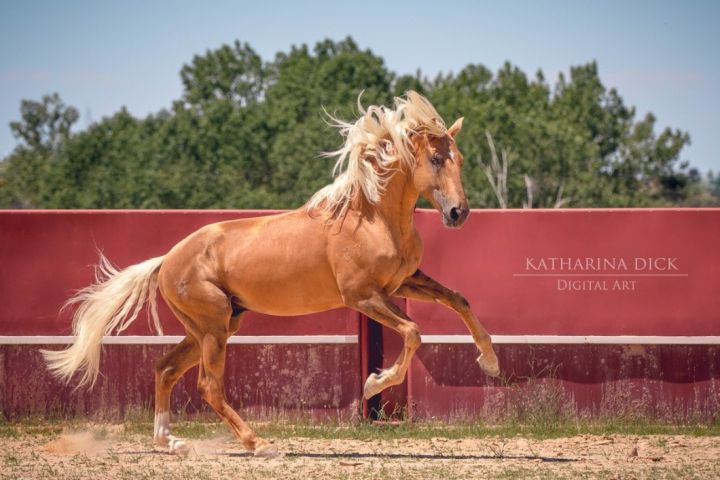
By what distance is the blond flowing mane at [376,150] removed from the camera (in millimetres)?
8859

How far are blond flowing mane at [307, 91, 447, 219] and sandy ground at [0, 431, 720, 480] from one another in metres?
1.94

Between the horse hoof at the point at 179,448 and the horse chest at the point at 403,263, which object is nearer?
the horse chest at the point at 403,263

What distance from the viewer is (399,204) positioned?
8.89m

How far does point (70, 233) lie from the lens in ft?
36.0

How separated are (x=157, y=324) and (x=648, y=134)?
6280 cm

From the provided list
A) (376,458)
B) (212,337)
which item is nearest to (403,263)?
(376,458)

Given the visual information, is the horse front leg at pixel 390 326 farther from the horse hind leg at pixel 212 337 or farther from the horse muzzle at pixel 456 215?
the horse hind leg at pixel 212 337

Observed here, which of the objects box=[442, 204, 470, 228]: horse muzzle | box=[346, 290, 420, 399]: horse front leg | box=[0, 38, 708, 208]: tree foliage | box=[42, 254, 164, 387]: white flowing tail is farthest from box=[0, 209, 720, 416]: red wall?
box=[0, 38, 708, 208]: tree foliage

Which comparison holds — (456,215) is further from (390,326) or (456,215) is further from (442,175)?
(390,326)

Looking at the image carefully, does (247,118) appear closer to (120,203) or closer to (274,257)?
(120,203)

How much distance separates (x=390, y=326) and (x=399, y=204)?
97 centimetres

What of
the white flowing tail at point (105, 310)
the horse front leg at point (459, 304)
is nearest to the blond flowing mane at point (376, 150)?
the horse front leg at point (459, 304)

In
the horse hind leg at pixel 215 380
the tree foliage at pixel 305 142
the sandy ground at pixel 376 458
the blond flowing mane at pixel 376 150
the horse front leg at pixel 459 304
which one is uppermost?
the tree foliage at pixel 305 142

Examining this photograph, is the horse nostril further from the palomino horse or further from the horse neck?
the horse neck
